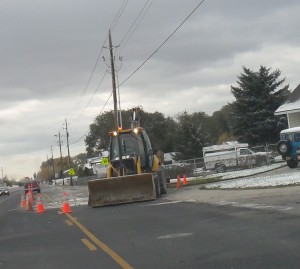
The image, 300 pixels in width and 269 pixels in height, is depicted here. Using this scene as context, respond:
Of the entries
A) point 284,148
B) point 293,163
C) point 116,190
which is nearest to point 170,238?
point 116,190

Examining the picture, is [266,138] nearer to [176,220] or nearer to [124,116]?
[176,220]

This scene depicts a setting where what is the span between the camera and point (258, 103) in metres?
51.5

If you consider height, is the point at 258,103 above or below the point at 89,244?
above

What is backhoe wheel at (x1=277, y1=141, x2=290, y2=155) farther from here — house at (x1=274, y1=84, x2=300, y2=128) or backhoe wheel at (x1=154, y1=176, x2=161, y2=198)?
backhoe wheel at (x1=154, y1=176, x2=161, y2=198)

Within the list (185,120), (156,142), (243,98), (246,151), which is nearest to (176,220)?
(246,151)

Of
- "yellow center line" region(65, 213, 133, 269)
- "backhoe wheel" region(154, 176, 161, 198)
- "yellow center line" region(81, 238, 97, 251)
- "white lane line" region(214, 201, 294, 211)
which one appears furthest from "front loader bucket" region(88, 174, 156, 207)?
"yellow center line" region(81, 238, 97, 251)

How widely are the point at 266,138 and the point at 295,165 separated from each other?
24996mm

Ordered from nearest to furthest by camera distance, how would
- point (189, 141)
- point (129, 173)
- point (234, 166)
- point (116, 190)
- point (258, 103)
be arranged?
1. point (116, 190)
2. point (129, 173)
3. point (234, 166)
4. point (258, 103)
5. point (189, 141)

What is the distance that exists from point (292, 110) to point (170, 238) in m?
26.4

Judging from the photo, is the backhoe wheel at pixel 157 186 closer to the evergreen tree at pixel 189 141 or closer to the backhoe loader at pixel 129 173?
the backhoe loader at pixel 129 173

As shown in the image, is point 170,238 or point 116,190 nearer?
point 170,238

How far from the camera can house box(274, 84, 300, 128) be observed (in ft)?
115

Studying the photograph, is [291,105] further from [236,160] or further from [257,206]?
[257,206]

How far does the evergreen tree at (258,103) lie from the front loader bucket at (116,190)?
3233 cm
